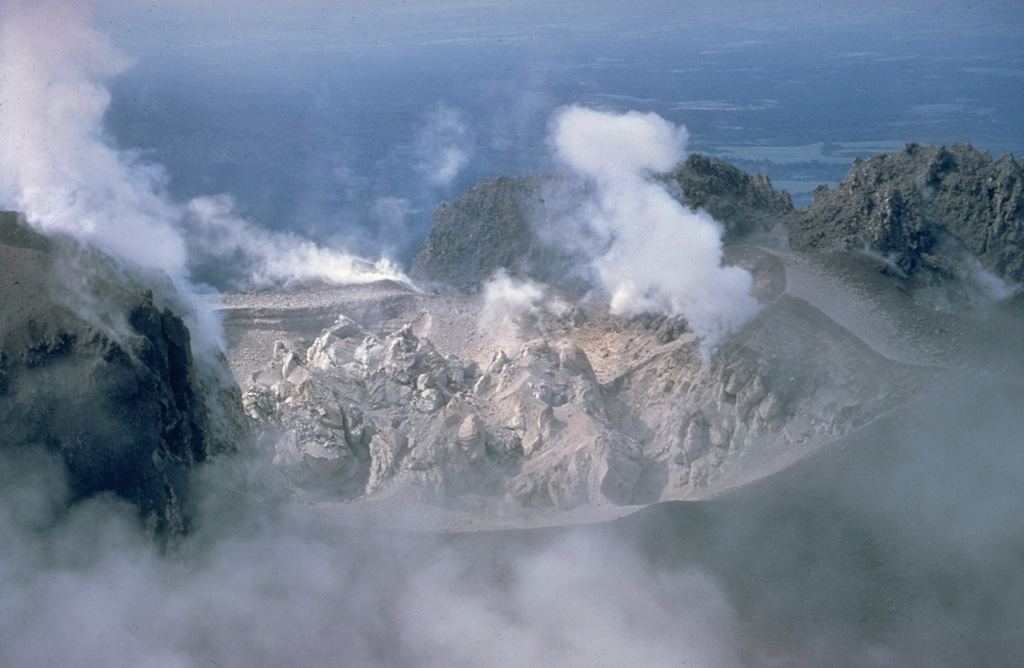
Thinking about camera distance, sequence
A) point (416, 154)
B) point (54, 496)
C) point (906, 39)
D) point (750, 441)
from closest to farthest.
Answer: point (54, 496) → point (750, 441) → point (416, 154) → point (906, 39)

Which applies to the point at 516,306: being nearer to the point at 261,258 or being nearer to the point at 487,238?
the point at 487,238

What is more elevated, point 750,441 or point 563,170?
point 563,170

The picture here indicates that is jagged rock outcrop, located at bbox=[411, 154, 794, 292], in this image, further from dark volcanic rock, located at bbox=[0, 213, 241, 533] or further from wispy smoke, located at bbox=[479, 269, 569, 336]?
dark volcanic rock, located at bbox=[0, 213, 241, 533]

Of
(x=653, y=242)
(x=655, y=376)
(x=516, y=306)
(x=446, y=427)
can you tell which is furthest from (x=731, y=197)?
(x=446, y=427)

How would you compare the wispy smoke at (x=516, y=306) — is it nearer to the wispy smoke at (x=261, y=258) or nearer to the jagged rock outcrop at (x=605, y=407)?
the jagged rock outcrop at (x=605, y=407)

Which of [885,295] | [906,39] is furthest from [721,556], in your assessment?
[906,39]

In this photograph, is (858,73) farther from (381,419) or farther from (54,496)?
(54,496)

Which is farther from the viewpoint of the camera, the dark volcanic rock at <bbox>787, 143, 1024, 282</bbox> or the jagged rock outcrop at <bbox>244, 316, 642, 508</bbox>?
the dark volcanic rock at <bbox>787, 143, 1024, 282</bbox>

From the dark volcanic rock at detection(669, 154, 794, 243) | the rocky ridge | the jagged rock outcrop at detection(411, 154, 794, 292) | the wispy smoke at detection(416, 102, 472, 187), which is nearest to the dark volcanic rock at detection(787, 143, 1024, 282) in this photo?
the rocky ridge

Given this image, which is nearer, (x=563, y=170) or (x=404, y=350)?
(x=404, y=350)
